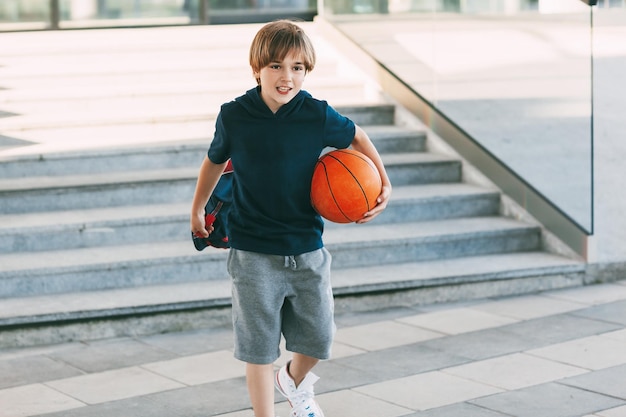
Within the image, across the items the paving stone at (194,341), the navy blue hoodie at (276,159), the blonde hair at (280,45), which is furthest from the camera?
the paving stone at (194,341)

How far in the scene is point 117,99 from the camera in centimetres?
918

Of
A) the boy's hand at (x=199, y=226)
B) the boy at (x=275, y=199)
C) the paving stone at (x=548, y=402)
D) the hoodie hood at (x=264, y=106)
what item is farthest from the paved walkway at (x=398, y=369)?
the hoodie hood at (x=264, y=106)

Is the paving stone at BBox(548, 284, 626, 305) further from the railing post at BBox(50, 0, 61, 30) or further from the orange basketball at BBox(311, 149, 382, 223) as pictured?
the railing post at BBox(50, 0, 61, 30)

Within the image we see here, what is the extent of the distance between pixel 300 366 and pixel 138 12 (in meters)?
7.90

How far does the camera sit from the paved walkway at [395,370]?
16.9ft

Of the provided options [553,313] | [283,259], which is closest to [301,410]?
[283,259]

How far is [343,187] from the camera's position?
4359 millimetres

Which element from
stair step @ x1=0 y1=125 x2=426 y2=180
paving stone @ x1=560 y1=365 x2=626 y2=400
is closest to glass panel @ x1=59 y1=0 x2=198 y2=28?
stair step @ x1=0 y1=125 x2=426 y2=180

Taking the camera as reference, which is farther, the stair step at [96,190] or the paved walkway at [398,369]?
the stair step at [96,190]

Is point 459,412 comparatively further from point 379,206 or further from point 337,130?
point 337,130

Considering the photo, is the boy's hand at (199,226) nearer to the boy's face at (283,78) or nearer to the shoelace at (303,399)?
the boy's face at (283,78)

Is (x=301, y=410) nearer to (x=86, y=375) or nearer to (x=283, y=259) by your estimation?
(x=283, y=259)

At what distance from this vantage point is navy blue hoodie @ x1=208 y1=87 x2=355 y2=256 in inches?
174

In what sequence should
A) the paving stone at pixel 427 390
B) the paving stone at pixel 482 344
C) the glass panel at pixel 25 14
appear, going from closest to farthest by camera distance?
the paving stone at pixel 427 390, the paving stone at pixel 482 344, the glass panel at pixel 25 14
